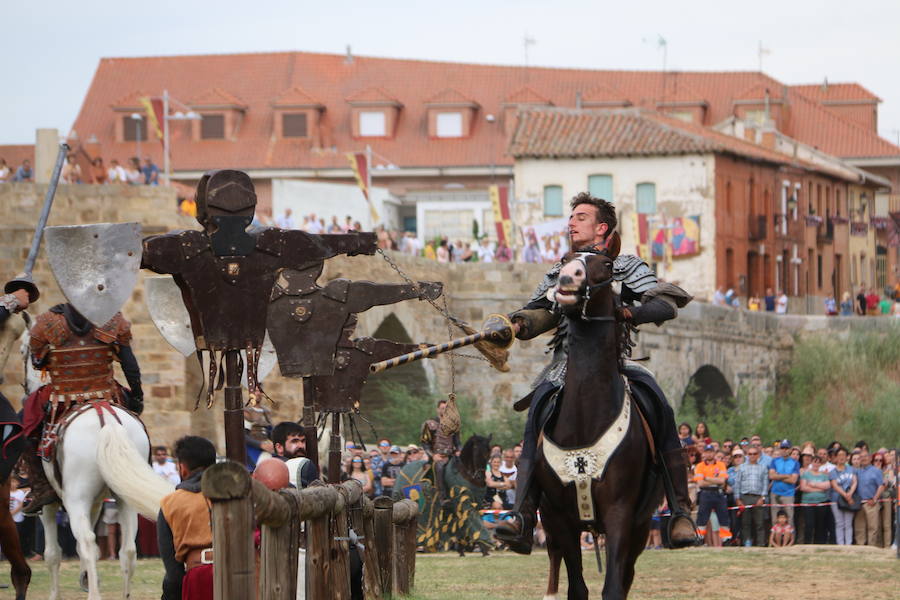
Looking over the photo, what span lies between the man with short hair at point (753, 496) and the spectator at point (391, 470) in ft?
14.9

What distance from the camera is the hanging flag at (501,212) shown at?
168 ft

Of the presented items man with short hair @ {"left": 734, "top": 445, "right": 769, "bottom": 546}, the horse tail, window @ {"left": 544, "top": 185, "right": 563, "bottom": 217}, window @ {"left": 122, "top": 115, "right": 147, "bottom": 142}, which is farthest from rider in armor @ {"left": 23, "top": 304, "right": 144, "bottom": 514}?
window @ {"left": 122, "top": 115, "right": 147, "bottom": 142}

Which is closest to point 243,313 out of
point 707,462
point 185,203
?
point 707,462

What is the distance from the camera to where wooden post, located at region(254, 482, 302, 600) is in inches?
343

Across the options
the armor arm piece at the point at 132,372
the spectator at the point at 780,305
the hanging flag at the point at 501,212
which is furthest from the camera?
the spectator at the point at 780,305

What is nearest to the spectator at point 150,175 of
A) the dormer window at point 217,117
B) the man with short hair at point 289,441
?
the man with short hair at point 289,441

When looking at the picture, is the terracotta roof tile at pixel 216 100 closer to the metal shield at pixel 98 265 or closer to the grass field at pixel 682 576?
the grass field at pixel 682 576

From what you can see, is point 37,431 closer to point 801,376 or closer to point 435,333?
point 435,333

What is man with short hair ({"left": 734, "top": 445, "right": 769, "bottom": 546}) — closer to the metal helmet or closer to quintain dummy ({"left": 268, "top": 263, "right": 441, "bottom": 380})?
quintain dummy ({"left": 268, "top": 263, "right": 441, "bottom": 380})

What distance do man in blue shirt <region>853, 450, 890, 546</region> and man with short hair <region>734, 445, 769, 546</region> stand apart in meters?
1.21

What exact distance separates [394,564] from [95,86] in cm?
6203

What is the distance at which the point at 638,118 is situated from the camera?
206 ft

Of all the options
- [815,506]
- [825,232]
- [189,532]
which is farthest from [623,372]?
[825,232]

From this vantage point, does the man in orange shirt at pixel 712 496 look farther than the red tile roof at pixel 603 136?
No
